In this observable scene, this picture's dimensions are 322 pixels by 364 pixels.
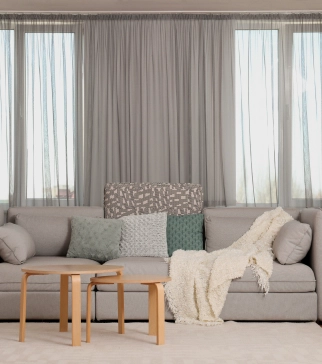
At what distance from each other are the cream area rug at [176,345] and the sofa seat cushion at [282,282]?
23 centimetres

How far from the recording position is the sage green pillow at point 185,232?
513cm

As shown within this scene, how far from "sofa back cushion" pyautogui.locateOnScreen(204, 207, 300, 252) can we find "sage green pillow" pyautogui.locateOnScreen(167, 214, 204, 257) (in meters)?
0.06

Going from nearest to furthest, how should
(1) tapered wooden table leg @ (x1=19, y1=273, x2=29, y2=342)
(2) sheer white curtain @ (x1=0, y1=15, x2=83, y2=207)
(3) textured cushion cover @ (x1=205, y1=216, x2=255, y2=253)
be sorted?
1. (1) tapered wooden table leg @ (x1=19, y1=273, x2=29, y2=342)
2. (3) textured cushion cover @ (x1=205, y1=216, x2=255, y2=253)
3. (2) sheer white curtain @ (x1=0, y1=15, x2=83, y2=207)

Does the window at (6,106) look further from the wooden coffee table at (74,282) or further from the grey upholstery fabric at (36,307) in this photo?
the wooden coffee table at (74,282)

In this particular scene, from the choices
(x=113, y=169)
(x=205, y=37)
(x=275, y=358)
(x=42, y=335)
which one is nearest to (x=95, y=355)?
(x=42, y=335)

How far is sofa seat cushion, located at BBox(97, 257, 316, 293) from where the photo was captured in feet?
14.8

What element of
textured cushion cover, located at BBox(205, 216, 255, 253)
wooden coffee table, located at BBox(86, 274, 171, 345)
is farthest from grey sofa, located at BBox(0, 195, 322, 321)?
textured cushion cover, located at BBox(205, 216, 255, 253)

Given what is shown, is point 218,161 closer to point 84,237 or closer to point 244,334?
point 84,237

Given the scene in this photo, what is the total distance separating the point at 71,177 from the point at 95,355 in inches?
138

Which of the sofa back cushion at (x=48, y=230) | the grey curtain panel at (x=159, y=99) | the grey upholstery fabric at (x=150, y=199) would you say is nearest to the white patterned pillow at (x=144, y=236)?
the grey upholstery fabric at (x=150, y=199)

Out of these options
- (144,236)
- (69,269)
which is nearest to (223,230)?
(144,236)

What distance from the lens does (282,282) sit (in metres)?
4.54

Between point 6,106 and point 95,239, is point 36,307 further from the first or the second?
point 6,106

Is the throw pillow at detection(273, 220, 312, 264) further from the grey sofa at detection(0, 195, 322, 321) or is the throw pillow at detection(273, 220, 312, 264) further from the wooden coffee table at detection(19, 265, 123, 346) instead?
the wooden coffee table at detection(19, 265, 123, 346)
